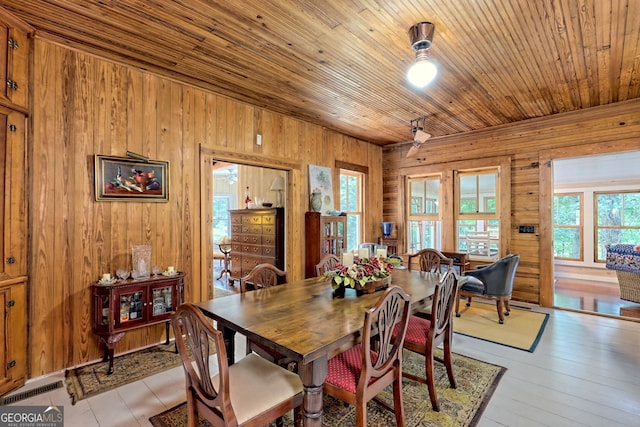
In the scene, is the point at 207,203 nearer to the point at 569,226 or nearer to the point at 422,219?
the point at 422,219

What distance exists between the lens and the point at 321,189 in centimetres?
488

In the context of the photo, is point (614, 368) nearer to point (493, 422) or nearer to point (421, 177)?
point (493, 422)

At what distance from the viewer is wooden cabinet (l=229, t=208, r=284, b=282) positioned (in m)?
5.09

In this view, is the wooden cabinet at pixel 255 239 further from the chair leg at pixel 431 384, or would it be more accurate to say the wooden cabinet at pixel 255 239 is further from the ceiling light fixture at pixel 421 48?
the ceiling light fixture at pixel 421 48

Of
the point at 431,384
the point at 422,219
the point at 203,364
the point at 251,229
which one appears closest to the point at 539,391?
the point at 431,384

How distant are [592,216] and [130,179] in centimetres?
904

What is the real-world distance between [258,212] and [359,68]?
10.7 feet

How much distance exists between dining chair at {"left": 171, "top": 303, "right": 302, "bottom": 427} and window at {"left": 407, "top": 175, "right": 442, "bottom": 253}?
471cm

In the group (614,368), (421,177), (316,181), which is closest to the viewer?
(614,368)

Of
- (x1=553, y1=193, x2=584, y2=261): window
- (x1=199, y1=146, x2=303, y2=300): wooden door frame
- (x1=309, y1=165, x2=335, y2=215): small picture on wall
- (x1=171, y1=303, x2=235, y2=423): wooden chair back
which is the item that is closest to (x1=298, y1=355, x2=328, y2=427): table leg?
(x1=171, y1=303, x2=235, y2=423): wooden chair back

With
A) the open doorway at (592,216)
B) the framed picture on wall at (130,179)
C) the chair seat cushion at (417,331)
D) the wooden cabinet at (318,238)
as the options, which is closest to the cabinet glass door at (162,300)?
the framed picture on wall at (130,179)

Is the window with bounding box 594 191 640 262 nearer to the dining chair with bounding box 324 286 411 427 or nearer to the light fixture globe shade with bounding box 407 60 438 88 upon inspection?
the light fixture globe shade with bounding box 407 60 438 88

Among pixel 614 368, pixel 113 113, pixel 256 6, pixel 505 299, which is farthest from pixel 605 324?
pixel 113 113

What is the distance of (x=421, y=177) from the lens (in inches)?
231
